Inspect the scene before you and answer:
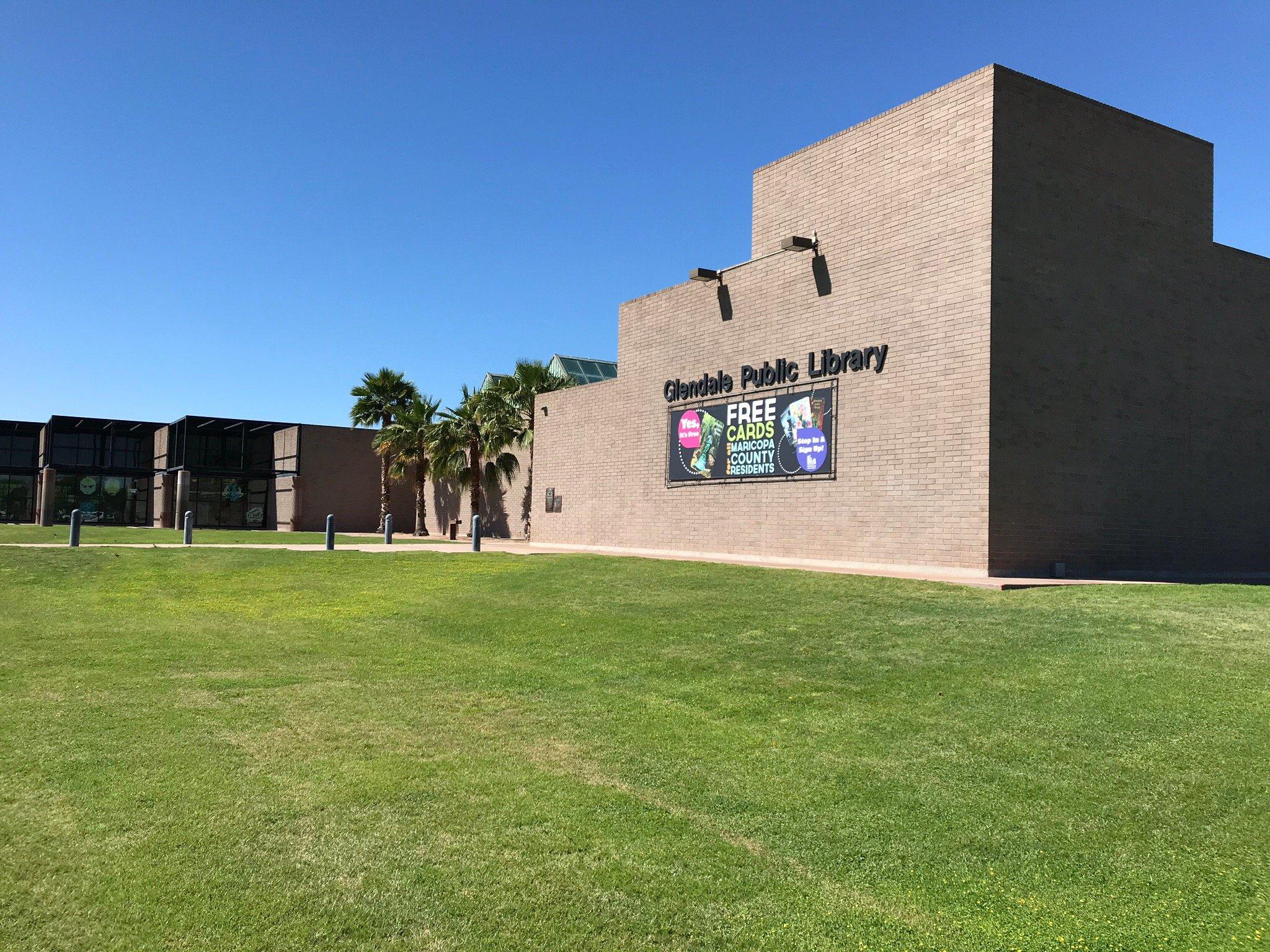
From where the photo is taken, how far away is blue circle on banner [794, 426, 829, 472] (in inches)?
811

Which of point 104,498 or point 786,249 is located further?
point 104,498

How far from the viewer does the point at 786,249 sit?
69.6ft

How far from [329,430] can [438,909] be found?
159 feet

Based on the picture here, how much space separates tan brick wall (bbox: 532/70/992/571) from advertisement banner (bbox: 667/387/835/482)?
369 millimetres

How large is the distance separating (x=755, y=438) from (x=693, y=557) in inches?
126

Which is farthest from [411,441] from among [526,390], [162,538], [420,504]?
[162,538]

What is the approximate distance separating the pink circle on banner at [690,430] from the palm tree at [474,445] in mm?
13185

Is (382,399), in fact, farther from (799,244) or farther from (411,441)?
(799,244)

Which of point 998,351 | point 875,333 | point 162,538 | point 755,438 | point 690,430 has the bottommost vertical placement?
Result: point 162,538

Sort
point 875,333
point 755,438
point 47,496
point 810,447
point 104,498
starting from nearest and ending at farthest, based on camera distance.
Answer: point 875,333 < point 810,447 < point 755,438 < point 47,496 < point 104,498

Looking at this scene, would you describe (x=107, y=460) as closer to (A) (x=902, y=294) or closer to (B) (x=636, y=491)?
(B) (x=636, y=491)

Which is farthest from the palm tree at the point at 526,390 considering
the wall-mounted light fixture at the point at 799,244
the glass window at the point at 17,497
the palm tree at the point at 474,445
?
the glass window at the point at 17,497

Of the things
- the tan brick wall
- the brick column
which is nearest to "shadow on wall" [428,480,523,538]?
the tan brick wall

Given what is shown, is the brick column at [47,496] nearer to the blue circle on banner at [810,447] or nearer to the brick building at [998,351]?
the brick building at [998,351]
